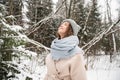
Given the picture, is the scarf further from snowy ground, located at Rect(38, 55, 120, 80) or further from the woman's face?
snowy ground, located at Rect(38, 55, 120, 80)

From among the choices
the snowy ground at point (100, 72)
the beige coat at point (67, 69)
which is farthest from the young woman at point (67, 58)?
the snowy ground at point (100, 72)

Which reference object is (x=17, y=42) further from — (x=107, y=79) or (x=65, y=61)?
(x=107, y=79)

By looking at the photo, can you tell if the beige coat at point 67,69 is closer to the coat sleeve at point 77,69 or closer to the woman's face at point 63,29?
the coat sleeve at point 77,69

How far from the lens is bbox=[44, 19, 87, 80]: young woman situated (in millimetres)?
3250

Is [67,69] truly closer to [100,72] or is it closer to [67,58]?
[67,58]

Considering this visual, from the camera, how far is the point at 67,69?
3.32 metres

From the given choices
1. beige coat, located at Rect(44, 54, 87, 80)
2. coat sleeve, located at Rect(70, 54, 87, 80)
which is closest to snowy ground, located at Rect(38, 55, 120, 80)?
beige coat, located at Rect(44, 54, 87, 80)

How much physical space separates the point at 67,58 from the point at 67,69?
112 mm

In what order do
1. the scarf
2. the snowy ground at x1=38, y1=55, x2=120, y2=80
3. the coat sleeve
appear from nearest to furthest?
1. the coat sleeve
2. the scarf
3. the snowy ground at x1=38, y1=55, x2=120, y2=80

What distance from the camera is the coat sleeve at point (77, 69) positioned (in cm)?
323

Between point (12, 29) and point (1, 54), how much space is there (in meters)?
0.48

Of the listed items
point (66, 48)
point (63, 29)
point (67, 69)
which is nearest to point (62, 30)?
point (63, 29)

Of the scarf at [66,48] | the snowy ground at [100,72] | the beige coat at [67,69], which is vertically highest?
the scarf at [66,48]

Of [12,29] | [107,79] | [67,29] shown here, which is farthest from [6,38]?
[107,79]
